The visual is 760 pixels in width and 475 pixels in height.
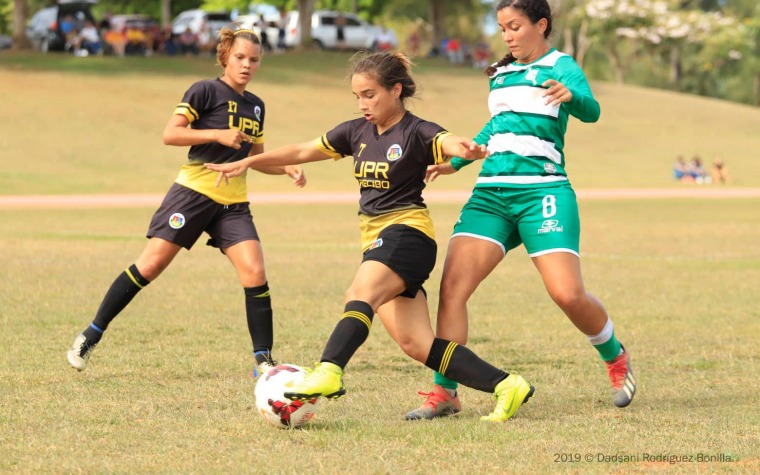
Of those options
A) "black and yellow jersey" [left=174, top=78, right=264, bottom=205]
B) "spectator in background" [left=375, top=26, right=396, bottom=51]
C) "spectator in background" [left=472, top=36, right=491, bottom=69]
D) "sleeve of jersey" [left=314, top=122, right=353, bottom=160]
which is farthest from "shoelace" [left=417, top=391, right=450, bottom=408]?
"spectator in background" [left=472, top=36, right=491, bottom=69]

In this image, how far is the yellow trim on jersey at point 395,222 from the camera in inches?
247

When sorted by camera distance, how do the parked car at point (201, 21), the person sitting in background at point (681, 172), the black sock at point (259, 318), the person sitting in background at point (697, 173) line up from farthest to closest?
1. the parked car at point (201, 21)
2. the person sitting in background at point (681, 172)
3. the person sitting in background at point (697, 173)
4. the black sock at point (259, 318)

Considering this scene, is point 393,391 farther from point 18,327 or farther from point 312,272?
point 312,272

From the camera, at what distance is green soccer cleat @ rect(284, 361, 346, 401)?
5.70 metres

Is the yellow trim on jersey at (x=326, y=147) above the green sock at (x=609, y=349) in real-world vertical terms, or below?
above

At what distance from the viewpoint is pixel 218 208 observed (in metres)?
7.89

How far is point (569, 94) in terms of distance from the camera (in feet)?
20.4

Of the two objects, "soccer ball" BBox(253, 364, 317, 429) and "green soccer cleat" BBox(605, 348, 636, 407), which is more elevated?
"soccer ball" BBox(253, 364, 317, 429)

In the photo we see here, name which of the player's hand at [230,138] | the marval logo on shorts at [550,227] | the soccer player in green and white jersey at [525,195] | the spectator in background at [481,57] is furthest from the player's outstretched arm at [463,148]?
the spectator in background at [481,57]

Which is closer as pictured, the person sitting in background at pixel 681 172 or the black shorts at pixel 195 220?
the black shorts at pixel 195 220

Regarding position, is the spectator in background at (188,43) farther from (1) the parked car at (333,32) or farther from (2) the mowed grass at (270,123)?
(1) the parked car at (333,32)

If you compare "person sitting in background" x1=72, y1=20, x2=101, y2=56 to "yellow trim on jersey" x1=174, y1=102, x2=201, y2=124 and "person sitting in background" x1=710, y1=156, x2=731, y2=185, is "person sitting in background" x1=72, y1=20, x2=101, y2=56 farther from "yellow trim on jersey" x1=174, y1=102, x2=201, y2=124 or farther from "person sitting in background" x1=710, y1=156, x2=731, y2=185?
"yellow trim on jersey" x1=174, y1=102, x2=201, y2=124

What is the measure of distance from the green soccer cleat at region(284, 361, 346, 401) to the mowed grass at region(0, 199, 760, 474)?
0.66 feet

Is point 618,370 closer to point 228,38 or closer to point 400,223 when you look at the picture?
point 400,223
